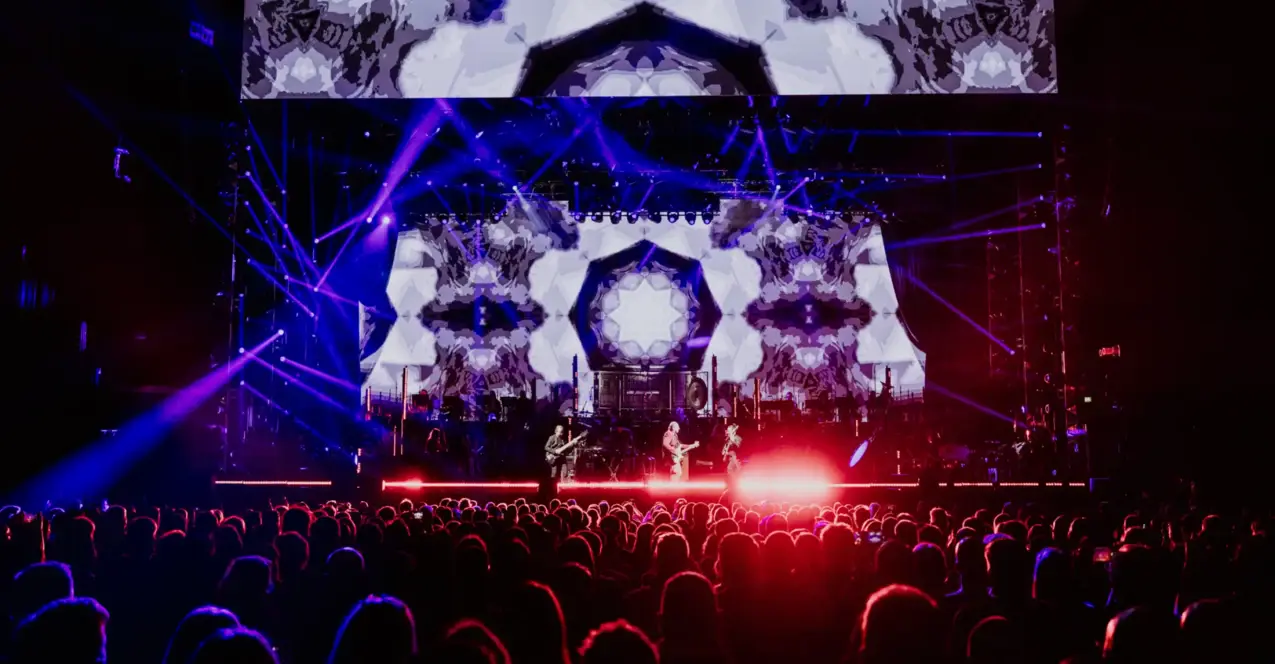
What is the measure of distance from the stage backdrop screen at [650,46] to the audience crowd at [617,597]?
7.66m

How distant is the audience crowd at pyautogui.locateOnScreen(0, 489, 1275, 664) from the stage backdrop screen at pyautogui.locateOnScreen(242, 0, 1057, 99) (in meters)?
7.66

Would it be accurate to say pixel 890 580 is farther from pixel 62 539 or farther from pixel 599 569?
pixel 62 539

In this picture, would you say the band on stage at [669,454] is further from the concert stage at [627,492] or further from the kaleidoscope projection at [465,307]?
the kaleidoscope projection at [465,307]

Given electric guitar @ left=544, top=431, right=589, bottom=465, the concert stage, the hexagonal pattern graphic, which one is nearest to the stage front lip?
the concert stage

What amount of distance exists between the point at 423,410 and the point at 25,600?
16.3 meters

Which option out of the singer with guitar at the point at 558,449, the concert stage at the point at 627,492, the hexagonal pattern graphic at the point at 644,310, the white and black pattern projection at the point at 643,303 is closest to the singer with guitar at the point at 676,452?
the singer with guitar at the point at 558,449

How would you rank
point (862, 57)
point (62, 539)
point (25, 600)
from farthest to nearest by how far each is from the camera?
point (862, 57), point (62, 539), point (25, 600)

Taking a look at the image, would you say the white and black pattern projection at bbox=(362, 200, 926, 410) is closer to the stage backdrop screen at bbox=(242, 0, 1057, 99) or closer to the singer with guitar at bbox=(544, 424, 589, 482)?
the singer with guitar at bbox=(544, 424, 589, 482)

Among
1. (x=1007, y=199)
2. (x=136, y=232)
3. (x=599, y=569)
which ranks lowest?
(x=599, y=569)

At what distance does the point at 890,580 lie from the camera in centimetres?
529

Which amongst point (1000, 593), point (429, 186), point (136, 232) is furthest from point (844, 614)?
point (429, 186)

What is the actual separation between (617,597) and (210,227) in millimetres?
13689

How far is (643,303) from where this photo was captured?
2269 centimetres

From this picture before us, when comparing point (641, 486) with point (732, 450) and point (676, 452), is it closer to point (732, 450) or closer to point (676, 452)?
point (676, 452)
